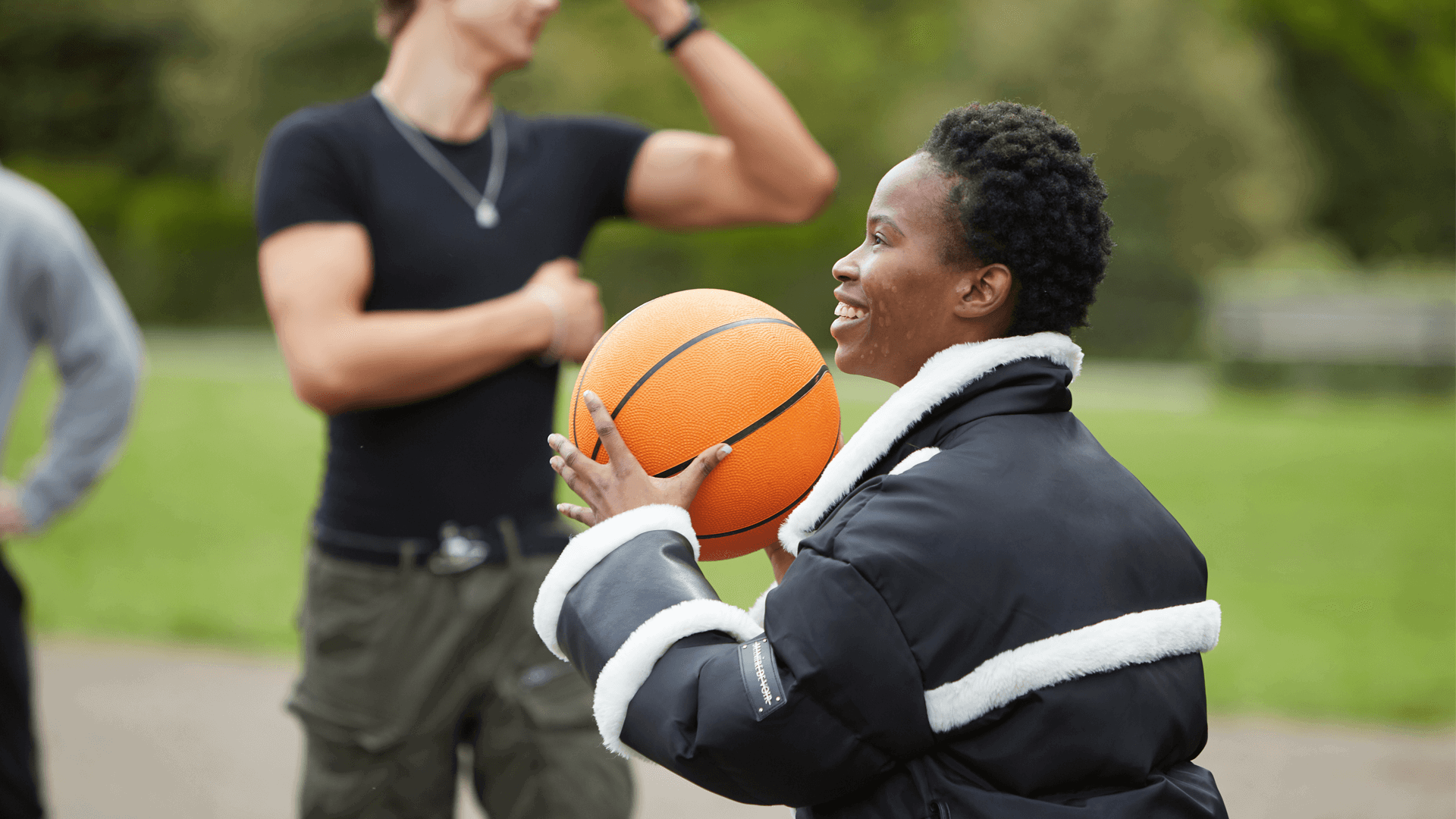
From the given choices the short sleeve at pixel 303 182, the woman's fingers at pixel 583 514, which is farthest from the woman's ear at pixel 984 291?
the short sleeve at pixel 303 182

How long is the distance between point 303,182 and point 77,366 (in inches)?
52.9

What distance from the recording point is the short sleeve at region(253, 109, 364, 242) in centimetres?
311

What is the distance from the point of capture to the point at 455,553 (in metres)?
3.27

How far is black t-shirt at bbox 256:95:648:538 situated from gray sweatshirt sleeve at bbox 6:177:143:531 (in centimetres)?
103

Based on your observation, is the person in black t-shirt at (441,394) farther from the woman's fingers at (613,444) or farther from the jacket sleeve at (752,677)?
Result: the jacket sleeve at (752,677)

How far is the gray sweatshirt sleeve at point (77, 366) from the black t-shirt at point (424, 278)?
40.7 inches

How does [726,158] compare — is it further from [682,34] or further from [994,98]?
[994,98]

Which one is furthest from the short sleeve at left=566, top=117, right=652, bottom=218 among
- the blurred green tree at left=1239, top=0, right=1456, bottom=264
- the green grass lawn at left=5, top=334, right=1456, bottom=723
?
the blurred green tree at left=1239, top=0, right=1456, bottom=264

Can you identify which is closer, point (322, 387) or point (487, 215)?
point (322, 387)

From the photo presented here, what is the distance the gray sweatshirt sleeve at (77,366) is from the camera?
3.90 metres

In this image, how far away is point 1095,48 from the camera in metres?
27.6

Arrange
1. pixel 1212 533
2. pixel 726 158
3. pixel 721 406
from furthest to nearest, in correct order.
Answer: pixel 1212 533 → pixel 726 158 → pixel 721 406

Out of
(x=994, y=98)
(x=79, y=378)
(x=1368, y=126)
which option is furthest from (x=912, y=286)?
(x=1368, y=126)

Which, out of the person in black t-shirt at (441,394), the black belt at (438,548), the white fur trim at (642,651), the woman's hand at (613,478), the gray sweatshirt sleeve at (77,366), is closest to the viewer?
the white fur trim at (642,651)
